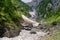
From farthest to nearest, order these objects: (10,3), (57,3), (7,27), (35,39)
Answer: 1. (57,3)
2. (10,3)
3. (7,27)
4. (35,39)

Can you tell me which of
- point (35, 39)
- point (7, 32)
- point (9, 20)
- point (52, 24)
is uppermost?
point (52, 24)

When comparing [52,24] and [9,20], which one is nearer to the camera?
[9,20]

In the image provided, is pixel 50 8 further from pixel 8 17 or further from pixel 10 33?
pixel 10 33

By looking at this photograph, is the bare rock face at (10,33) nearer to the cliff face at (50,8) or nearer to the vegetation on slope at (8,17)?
the vegetation on slope at (8,17)

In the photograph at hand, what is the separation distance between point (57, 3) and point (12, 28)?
1312 cm

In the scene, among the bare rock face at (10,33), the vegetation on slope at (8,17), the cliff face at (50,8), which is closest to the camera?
the bare rock face at (10,33)

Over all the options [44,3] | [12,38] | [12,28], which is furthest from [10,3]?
[44,3]

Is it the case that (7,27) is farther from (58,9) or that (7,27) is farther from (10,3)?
(58,9)

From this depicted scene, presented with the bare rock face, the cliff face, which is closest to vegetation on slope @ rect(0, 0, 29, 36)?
the bare rock face

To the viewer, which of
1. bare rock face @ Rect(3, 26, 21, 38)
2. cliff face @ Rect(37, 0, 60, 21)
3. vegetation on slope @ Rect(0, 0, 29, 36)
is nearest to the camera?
bare rock face @ Rect(3, 26, 21, 38)

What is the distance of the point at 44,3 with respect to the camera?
36500mm

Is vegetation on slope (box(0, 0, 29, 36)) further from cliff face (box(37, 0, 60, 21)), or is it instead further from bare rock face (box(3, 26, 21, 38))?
cliff face (box(37, 0, 60, 21))

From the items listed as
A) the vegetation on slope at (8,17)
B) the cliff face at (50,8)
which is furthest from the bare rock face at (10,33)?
the cliff face at (50,8)

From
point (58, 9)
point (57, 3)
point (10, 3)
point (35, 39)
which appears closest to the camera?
point (35, 39)
